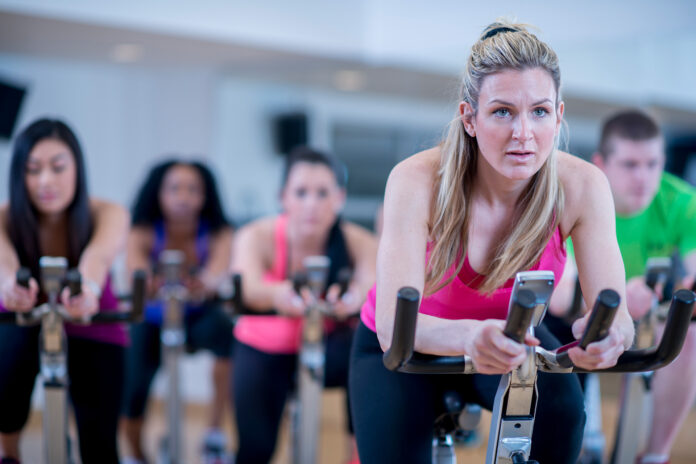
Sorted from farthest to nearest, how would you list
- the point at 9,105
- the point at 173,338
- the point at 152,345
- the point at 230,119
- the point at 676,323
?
the point at 230,119
the point at 152,345
the point at 173,338
the point at 9,105
the point at 676,323

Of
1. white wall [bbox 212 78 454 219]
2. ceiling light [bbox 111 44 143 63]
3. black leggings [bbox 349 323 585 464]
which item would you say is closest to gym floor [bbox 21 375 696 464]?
black leggings [bbox 349 323 585 464]

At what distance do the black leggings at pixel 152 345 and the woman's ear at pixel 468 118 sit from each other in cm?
233

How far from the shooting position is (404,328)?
118 cm

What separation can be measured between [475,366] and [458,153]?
45cm

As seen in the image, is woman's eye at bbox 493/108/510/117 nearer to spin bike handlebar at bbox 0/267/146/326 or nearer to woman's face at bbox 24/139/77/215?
spin bike handlebar at bbox 0/267/146/326

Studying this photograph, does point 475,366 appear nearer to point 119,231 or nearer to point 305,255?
point 119,231

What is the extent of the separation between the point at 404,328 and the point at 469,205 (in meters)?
0.40

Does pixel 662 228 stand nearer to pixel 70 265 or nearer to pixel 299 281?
pixel 299 281

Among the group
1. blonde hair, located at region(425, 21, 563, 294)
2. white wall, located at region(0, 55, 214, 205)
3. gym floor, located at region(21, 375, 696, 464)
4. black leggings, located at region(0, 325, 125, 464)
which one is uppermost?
white wall, located at region(0, 55, 214, 205)

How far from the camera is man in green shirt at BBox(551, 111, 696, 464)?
2162 mm

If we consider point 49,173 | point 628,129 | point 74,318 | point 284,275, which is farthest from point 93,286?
point 628,129

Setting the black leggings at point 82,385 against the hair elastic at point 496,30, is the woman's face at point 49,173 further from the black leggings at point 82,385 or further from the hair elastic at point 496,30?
the hair elastic at point 496,30

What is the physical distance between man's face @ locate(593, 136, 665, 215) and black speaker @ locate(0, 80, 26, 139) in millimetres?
1823

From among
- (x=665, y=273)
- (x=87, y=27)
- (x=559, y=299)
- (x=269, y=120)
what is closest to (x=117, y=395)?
(x=559, y=299)
